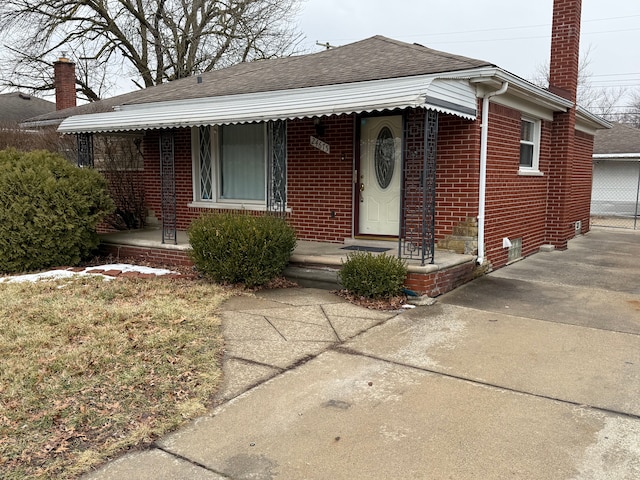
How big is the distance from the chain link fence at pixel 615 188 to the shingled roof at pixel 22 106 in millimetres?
25571

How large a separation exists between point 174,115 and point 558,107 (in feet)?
22.5

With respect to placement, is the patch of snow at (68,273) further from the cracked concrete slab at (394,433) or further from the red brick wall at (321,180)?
the cracked concrete slab at (394,433)

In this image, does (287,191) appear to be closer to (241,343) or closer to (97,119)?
(97,119)

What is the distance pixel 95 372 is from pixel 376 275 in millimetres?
3322

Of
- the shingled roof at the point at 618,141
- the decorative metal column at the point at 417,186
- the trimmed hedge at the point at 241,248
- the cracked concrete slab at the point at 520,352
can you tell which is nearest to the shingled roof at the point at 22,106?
the trimmed hedge at the point at 241,248

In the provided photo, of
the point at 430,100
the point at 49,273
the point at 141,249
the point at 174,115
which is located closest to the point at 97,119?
the point at 174,115

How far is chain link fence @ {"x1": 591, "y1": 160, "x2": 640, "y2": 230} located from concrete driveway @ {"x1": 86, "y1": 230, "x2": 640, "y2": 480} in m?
17.6

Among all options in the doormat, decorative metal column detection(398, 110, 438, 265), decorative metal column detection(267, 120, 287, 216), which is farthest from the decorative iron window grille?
decorative metal column detection(398, 110, 438, 265)

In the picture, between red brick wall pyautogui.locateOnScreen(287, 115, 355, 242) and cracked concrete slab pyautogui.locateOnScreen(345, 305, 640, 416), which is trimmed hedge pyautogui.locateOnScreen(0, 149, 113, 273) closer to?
red brick wall pyautogui.locateOnScreen(287, 115, 355, 242)

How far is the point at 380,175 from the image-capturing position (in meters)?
8.45

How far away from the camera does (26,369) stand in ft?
13.5

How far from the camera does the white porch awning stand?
6324mm

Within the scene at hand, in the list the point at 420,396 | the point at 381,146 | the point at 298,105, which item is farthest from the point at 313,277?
the point at 420,396

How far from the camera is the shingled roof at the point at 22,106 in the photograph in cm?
2505
